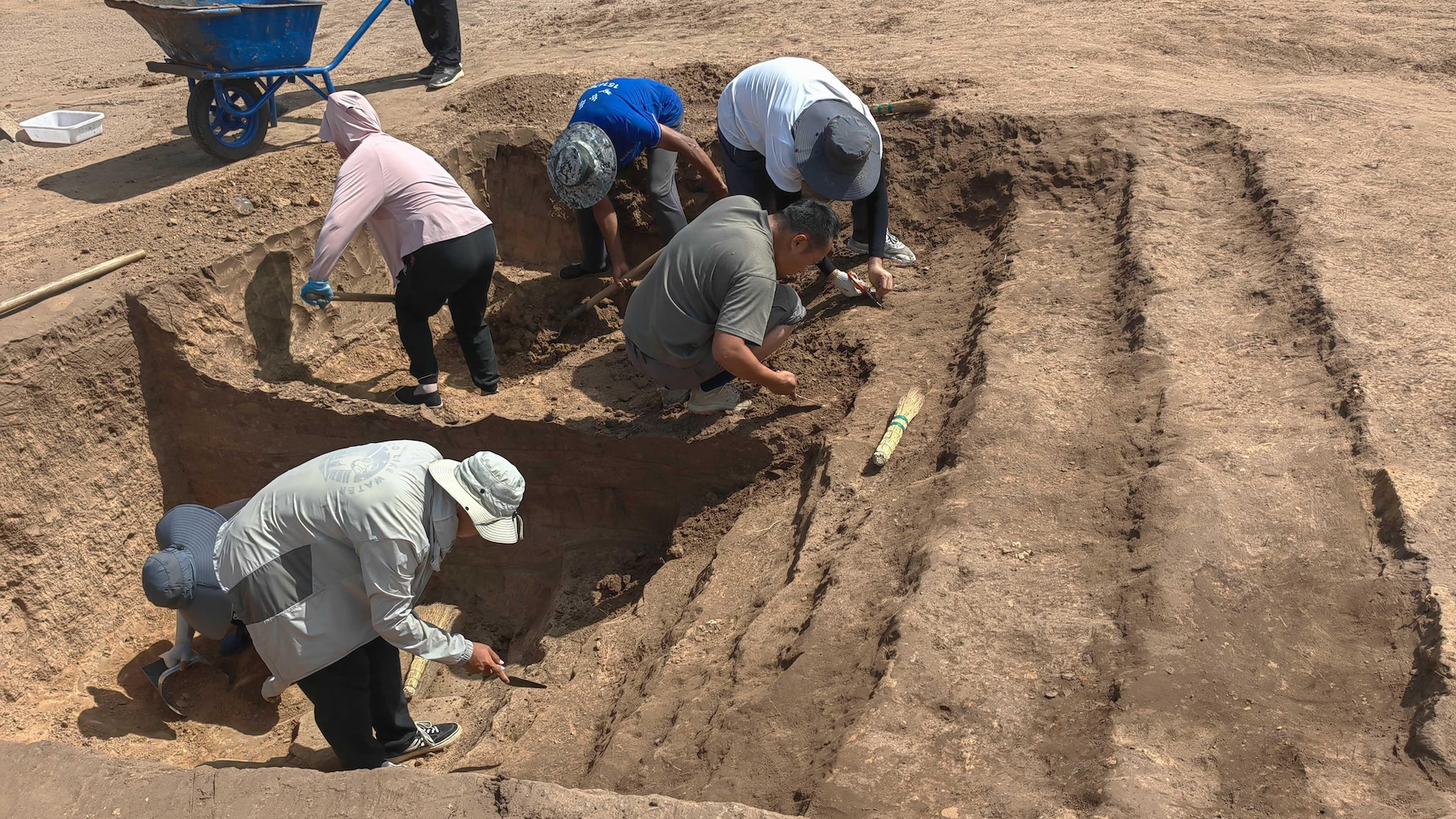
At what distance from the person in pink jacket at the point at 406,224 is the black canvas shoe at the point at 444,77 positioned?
9.02 feet

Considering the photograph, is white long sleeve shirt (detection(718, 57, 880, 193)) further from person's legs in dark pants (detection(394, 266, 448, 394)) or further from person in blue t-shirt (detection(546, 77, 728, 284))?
person's legs in dark pants (detection(394, 266, 448, 394))

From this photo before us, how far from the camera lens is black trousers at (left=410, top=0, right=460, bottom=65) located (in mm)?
7258

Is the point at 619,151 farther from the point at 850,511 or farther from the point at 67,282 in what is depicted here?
the point at 67,282

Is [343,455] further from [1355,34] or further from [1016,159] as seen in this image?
[1355,34]

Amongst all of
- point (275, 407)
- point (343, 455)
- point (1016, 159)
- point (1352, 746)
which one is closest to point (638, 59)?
point (1016, 159)

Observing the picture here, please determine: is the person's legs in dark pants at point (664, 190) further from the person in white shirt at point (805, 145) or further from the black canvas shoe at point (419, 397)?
the black canvas shoe at point (419, 397)

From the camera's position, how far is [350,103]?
181 inches

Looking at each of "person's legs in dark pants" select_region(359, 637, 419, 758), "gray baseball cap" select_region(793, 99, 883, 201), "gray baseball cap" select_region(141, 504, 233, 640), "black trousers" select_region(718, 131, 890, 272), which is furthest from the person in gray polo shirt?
"gray baseball cap" select_region(141, 504, 233, 640)

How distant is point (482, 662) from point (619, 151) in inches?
112

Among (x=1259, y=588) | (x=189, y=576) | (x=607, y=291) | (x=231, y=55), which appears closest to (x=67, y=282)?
(x=231, y=55)

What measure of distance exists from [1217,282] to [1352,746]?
2.43 meters

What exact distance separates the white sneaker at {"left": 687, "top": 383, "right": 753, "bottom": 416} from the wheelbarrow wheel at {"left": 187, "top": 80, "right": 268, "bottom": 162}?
148 inches

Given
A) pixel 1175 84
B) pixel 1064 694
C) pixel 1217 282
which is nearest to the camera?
pixel 1064 694

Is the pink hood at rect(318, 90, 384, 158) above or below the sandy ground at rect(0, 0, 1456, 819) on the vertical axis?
above
